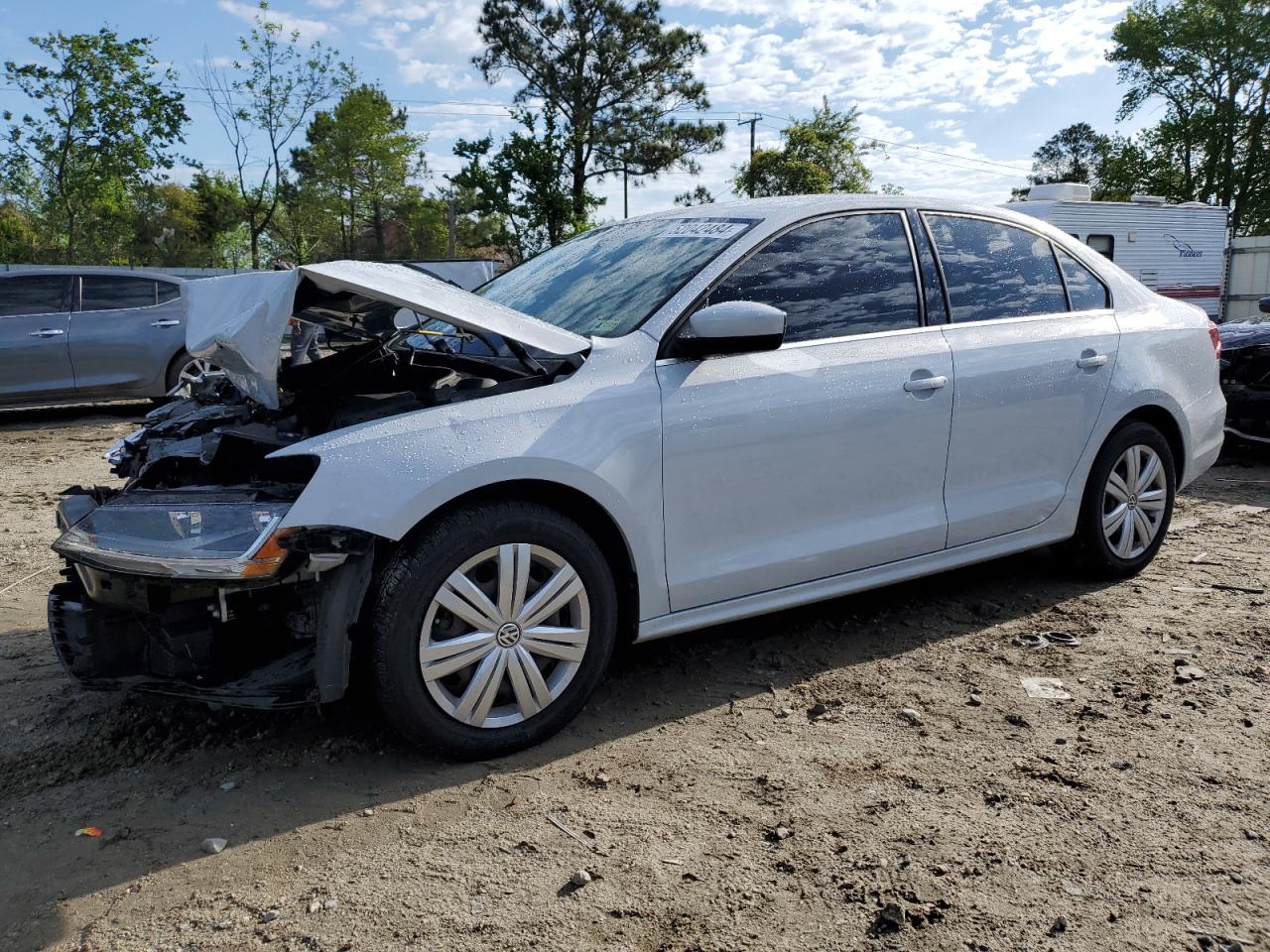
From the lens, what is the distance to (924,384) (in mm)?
3703

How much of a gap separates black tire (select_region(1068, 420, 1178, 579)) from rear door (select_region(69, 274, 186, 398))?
8.96 meters

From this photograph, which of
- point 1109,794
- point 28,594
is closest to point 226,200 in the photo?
point 28,594

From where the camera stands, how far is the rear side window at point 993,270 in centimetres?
400

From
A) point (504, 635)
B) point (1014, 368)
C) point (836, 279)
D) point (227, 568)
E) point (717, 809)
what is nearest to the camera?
point (227, 568)

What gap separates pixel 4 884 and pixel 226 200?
156 ft

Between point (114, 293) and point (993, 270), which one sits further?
point (114, 293)

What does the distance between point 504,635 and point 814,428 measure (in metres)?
1.28

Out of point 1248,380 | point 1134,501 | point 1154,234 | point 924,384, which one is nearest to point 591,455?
point 924,384

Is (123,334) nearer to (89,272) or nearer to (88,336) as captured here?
(88,336)

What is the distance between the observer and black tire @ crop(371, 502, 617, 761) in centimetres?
277

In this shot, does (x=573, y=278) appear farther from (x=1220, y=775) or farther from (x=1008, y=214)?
(x=1220, y=775)

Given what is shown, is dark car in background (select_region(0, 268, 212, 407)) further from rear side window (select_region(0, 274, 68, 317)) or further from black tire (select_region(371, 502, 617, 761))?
black tire (select_region(371, 502, 617, 761))

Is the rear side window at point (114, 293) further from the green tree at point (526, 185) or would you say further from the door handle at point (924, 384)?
the green tree at point (526, 185)

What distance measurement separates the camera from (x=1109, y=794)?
2814 millimetres
